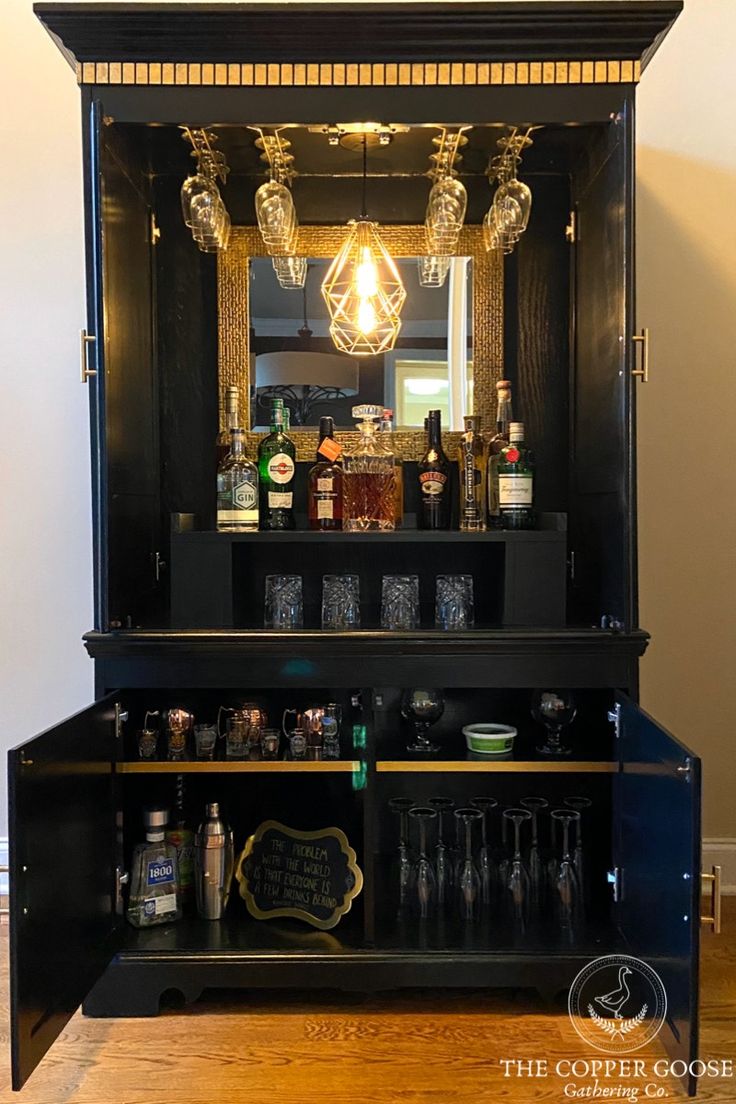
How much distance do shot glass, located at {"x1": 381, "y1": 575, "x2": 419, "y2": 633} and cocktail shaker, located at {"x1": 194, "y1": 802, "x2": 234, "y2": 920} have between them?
1.70ft

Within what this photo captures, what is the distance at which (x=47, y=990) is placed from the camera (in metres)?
1.19

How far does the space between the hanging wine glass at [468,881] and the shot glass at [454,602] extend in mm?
388

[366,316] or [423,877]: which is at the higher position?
[366,316]

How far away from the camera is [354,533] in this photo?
1.61m

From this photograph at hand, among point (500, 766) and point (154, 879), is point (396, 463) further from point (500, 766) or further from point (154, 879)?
point (154, 879)

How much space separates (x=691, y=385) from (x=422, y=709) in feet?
3.29

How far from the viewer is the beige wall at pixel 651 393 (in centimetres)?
193

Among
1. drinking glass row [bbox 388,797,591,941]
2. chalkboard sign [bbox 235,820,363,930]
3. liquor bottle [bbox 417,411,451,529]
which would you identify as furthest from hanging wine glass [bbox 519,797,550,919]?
liquor bottle [bbox 417,411,451,529]

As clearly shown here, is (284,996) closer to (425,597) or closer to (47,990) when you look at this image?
(47,990)

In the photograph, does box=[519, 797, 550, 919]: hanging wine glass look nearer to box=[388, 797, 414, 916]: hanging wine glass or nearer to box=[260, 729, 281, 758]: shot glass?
box=[388, 797, 414, 916]: hanging wine glass

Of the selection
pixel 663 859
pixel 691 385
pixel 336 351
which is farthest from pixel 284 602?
pixel 691 385

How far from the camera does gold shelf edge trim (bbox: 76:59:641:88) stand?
1.43 meters

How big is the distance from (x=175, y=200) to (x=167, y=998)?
1.65m

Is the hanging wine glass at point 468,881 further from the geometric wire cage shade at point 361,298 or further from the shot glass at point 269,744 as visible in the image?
the geometric wire cage shade at point 361,298
